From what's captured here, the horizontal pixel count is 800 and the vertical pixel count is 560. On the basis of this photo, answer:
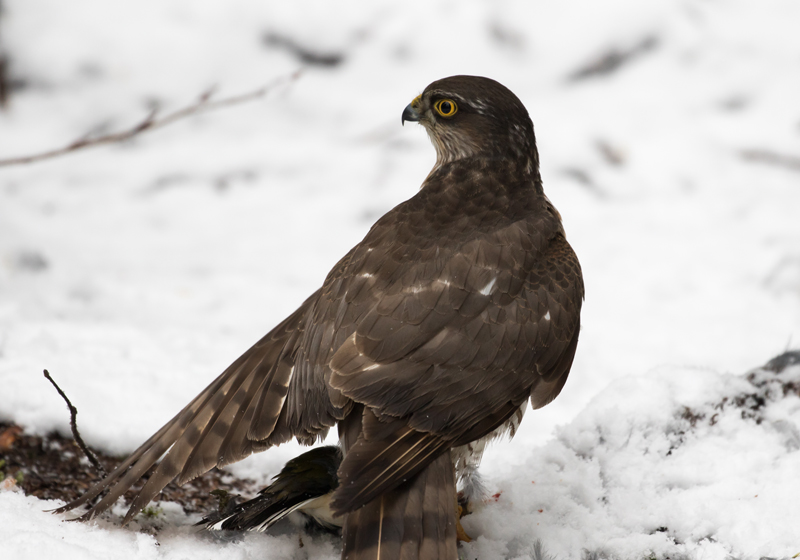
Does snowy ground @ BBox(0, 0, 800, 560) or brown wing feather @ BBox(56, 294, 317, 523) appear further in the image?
snowy ground @ BBox(0, 0, 800, 560)

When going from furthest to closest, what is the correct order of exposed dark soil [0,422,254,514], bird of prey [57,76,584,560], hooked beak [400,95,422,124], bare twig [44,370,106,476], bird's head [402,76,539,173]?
hooked beak [400,95,422,124], bird's head [402,76,539,173], exposed dark soil [0,422,254,514], bare twig [44,370,106,476], bird of prey [57,76,584,560]

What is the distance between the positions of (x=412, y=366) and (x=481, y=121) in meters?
1.53

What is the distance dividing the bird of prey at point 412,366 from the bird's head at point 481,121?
0.16 meters

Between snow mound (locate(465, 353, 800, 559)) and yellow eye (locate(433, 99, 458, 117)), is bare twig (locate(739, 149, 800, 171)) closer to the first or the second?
snow mound (locate(465, 353, 800, 559))

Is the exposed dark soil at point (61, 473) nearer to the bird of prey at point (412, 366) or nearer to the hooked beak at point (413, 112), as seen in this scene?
the bird of prey at point (412, 366)

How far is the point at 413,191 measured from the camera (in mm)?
6520

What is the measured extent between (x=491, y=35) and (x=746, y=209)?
9.09ft

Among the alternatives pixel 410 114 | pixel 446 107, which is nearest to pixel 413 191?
pixel 410 114

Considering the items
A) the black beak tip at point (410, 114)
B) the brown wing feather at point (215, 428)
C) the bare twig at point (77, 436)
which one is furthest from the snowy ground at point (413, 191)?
the black beak tip at point (410, 114)

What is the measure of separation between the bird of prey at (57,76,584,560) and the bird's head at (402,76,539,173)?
0.16 m

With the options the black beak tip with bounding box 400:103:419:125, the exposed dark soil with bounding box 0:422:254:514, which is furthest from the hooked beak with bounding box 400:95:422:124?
the exposed dark soil with bounding box 0:422:254:514

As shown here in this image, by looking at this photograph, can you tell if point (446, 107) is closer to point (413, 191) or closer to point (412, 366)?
point (412, 366)

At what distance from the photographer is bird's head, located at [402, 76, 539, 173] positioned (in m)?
3.73

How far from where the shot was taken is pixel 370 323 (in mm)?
2820
